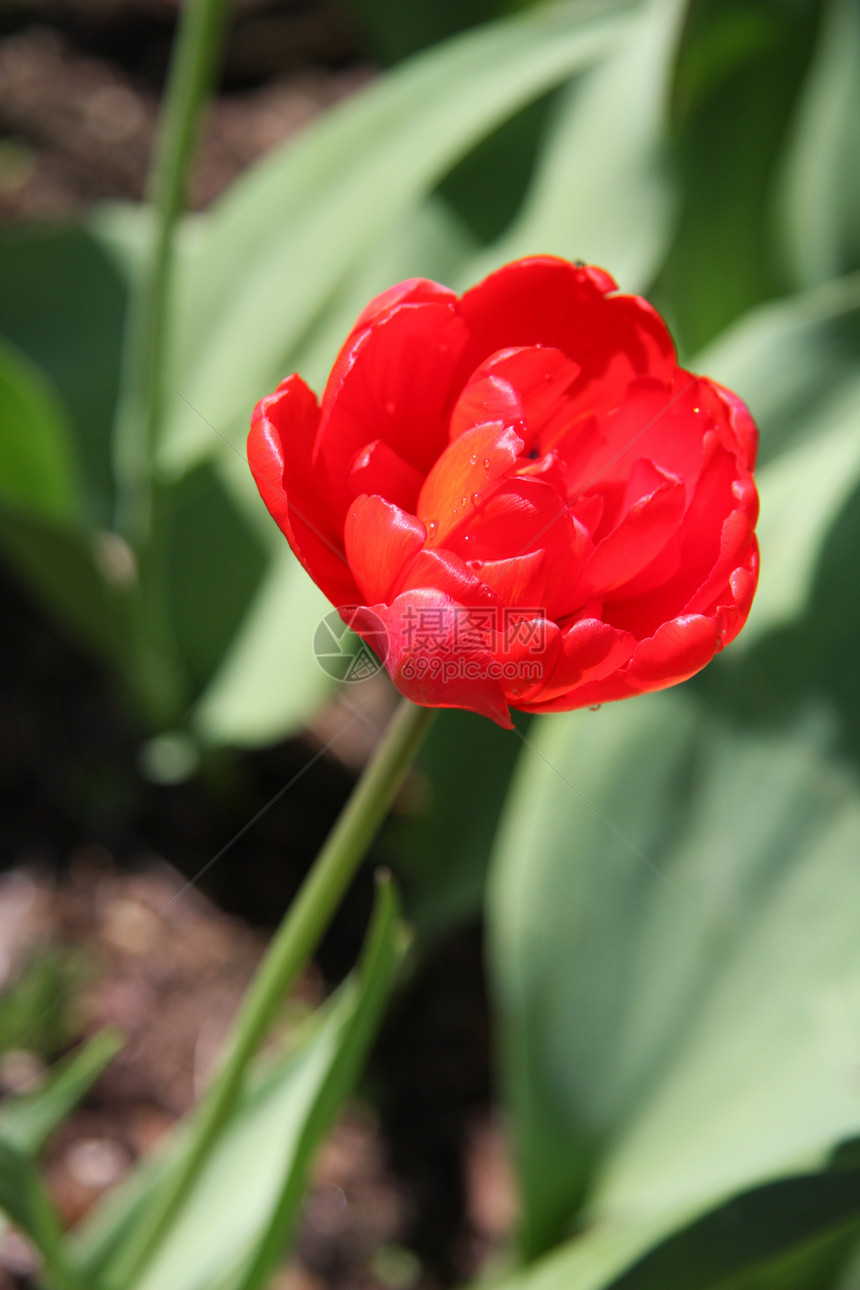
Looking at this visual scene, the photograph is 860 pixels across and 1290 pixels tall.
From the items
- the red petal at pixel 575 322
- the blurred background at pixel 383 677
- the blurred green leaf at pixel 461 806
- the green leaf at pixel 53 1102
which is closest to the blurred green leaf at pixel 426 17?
the blurred background at pixel 383 677

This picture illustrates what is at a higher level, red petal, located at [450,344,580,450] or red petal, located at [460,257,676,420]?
red petal, located at [460,257,676,420]

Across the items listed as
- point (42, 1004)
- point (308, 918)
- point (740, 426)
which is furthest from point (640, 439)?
point (42, 1004)

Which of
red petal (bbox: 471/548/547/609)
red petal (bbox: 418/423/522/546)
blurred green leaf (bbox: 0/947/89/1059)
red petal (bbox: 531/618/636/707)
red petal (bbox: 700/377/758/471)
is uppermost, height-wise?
red petal (bbox: 700/377/758/471)

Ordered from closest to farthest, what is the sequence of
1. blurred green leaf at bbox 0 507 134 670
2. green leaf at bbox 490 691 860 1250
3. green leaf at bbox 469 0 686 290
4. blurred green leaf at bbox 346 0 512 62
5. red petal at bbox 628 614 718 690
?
red petal at bbox 628 614 718 690
green leaf at bbox 490 691 860 1250
green leaf at bbox 469 0 686 290
blurred green leaf at bbox 0 507 134 670
blurred green leaf at bbox 346 0 512 62

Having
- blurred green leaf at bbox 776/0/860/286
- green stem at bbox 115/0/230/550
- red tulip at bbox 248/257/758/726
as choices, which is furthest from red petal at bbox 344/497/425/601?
blurred green leaf at bbox 776/0/860/286

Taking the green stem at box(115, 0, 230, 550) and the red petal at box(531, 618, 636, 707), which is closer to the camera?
the red petal at box(531, 618, 636, 707)

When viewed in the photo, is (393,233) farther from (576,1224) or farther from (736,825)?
(576,1224)

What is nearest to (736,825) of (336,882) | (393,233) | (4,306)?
(336,882)

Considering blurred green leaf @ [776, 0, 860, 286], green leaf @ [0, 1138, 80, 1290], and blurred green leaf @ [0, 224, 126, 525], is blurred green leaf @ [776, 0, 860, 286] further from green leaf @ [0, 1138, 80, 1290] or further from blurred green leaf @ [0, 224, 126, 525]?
green leaf @ [0, 1138, 80, 1290]
